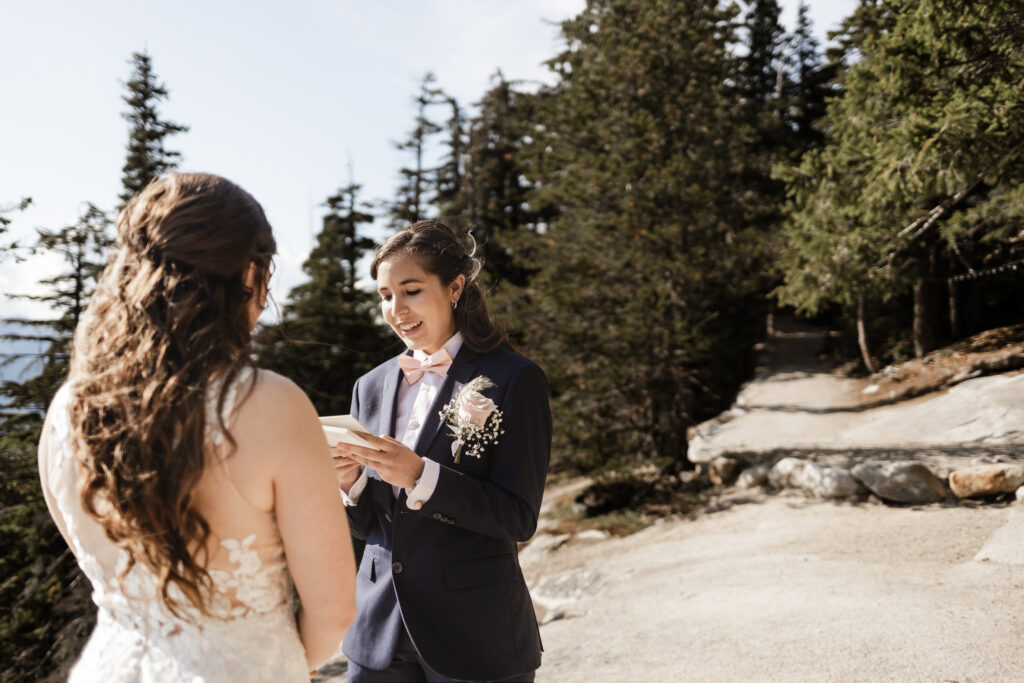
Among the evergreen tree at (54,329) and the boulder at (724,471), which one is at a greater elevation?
the evergreen tree at (54,329)

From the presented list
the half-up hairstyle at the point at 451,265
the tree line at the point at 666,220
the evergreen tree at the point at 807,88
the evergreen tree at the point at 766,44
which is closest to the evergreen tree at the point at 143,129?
the tree line at the point at 666,220

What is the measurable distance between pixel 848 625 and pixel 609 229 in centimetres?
796

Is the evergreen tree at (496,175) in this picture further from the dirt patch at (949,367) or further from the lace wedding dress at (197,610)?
the lace wedding dress at (197,610)

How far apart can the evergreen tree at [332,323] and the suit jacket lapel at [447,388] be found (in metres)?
11.8

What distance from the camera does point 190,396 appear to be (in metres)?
1.30

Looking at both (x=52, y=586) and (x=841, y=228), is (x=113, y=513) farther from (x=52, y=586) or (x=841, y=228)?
(x=841, y=228)

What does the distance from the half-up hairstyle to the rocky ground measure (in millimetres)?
3163

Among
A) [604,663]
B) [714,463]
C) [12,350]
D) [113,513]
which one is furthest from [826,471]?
[12,350]

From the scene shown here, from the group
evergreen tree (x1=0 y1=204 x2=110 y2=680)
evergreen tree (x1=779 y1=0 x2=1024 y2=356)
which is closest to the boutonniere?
evergreen tree (x1=779 y1=0 x2=1024 y2=356)

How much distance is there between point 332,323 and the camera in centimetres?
1911

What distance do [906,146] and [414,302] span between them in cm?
680

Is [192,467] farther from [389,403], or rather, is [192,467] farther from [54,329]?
[54,329]

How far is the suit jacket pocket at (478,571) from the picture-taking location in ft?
7.04

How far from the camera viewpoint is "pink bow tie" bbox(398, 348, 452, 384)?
246 centimetres
